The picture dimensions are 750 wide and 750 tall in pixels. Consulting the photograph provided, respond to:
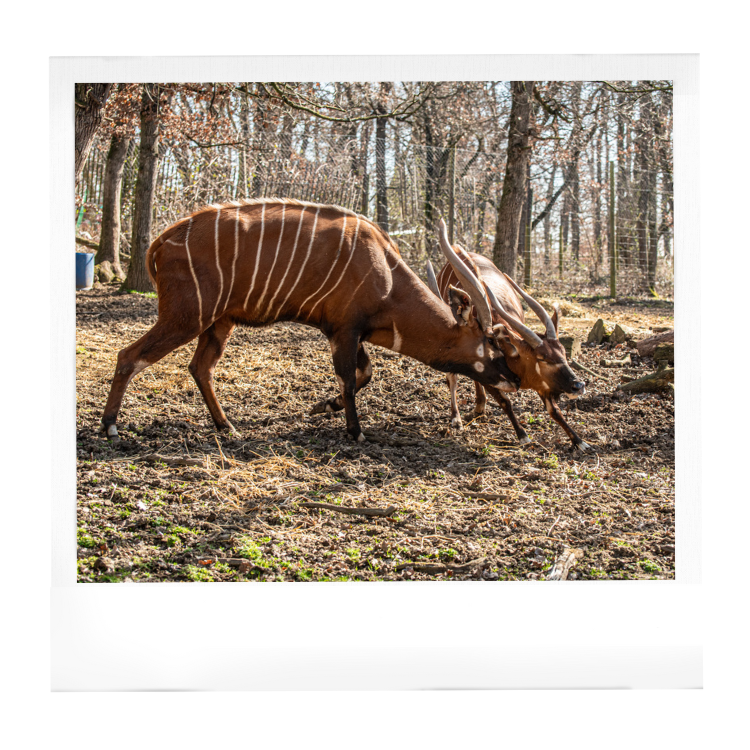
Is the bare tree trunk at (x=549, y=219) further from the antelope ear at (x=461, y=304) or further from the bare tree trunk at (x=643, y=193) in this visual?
the antelope ear at (x=461, y=304)

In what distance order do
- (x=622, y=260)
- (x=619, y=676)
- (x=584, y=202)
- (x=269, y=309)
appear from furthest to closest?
(x=584, y=202)
(x=622, y=260)
(x=269, y=309)
(x=619, y=676)

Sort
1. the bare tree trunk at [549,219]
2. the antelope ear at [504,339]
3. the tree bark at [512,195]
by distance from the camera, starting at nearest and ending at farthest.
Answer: the antelope ear at [504,339], the tree bark at [512,195], the bare tree trunk at [549,219]

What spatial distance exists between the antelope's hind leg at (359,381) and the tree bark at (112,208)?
502 cm

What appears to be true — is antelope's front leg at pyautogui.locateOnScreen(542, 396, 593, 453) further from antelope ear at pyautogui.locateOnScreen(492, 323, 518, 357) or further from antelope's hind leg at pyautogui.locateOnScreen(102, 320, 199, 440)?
antelope's hind leg at pyautogui.locateOnScreen(102, 320, 199, 440)

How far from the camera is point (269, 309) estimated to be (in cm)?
477

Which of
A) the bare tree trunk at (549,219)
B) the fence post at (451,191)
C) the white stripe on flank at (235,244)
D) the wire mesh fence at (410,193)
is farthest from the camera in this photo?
the bare tree trunk at (549,219)

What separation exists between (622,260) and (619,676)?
8.31 m

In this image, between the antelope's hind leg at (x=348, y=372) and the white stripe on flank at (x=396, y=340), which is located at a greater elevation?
the white stripe on flank at (x=396, y=340)

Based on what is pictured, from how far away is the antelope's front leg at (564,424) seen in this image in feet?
15.2

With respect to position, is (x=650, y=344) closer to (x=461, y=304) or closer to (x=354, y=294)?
(x=461, y=304)

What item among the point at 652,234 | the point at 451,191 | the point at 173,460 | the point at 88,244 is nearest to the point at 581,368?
the point at 173,460

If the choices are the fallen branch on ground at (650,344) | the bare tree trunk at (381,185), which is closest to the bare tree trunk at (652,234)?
the bare tree trunk at (381,185)
